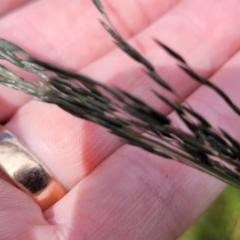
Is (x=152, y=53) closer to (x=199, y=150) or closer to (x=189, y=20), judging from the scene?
(x=189, y=20)

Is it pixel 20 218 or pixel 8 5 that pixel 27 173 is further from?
pixel 8 5

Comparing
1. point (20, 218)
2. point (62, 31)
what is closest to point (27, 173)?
point (20, 218)

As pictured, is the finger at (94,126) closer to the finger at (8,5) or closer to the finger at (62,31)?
the finger at (62,31)

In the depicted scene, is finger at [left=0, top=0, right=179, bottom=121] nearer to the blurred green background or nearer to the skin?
the skin

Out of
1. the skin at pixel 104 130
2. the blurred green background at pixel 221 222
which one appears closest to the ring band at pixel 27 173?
the skin at pixel 104 130

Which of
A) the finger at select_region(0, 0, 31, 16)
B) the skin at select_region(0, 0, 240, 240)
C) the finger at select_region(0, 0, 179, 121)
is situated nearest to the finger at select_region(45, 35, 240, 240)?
the skin at select_region(0, 0, 240, 240)

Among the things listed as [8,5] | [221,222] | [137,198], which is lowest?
[221,222]

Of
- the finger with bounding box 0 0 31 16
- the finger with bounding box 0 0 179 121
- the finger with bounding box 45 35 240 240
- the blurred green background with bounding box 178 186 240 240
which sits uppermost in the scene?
the finger with bounding box 0 0 31 16
